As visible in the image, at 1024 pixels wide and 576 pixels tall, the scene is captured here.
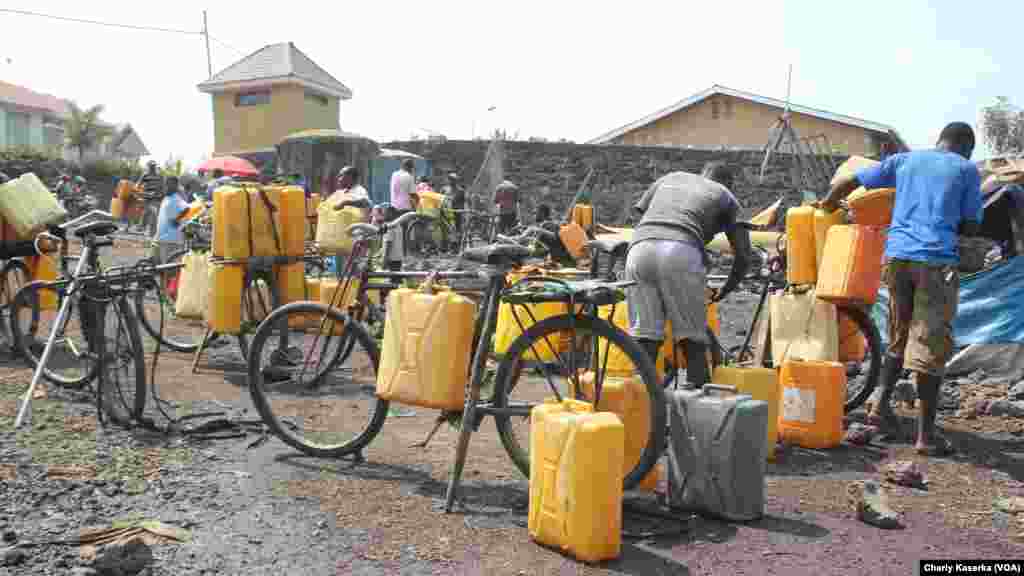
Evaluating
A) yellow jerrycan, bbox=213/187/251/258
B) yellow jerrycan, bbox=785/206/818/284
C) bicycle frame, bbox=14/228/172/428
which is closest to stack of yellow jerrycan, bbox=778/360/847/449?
yellow jerrycan, bbox=785/206/818/284

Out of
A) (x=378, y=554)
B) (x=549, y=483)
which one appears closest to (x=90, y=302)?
(x=378, y=554)

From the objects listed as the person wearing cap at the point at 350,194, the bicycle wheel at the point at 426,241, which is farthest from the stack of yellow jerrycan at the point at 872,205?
the bicycle wheel at the point at 426,241

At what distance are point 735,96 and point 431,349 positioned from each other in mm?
24756

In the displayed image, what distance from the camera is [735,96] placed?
2702 centimetres

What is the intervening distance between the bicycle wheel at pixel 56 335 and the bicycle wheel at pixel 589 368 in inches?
119

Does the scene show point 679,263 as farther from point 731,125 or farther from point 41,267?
point 731,125

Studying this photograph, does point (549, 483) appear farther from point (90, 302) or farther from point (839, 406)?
point (90, 302)

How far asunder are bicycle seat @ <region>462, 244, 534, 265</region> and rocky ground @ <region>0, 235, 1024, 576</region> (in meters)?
1.17

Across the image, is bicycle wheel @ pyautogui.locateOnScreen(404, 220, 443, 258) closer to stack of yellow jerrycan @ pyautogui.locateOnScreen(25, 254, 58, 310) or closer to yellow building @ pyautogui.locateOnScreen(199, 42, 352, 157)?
stack of yellow jerrycan @ pyautogui.locateOnScreen(25, 254, 58, 310)

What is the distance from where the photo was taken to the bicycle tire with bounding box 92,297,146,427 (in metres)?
5.30

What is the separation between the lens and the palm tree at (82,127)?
46500 mm

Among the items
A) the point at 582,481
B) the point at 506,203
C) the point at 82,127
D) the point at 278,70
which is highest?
the point at 278,70

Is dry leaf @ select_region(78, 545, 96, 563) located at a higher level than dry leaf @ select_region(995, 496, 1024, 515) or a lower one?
higher

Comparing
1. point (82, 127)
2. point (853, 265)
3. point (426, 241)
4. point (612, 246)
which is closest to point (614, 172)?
point (426, 241)
